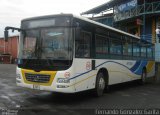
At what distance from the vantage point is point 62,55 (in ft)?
31.3

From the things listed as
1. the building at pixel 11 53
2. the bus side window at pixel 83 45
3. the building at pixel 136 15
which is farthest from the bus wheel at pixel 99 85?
the building at pixel 11 53

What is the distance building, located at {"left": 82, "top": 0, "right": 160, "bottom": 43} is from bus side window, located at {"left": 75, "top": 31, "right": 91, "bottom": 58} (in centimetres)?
1623

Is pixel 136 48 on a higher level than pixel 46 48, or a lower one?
higher

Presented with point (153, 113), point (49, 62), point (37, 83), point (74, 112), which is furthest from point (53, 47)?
point (153, 113)

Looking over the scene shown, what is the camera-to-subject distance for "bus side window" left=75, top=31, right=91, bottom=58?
9.84m

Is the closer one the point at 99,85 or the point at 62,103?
the point at 62,103

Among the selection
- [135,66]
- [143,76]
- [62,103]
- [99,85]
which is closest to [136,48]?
[135,66]

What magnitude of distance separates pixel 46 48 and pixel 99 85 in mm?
2727

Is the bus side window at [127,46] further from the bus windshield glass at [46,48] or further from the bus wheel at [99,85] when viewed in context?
Answer: the bus windshield glass at [46,48]

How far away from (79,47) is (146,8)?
19442mm

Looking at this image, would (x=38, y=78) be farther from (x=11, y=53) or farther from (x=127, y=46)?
(x=11, y=53)

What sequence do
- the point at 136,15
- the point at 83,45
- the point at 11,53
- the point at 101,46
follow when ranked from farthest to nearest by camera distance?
the point at 11,53 → the point at 136,15 → the point at 101,46 → the point at 83,45

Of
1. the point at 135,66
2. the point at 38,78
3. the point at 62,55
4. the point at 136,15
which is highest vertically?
the point at 136,15

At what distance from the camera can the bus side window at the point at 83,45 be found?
984 centimetres
